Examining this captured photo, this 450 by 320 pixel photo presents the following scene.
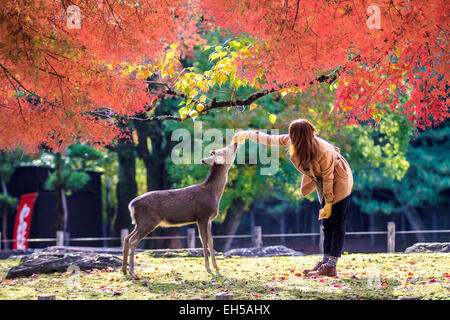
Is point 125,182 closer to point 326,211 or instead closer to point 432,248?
point 432,248

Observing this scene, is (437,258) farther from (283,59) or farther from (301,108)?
(301,108)

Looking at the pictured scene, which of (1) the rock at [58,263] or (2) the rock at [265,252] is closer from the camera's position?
(1) the rock at [58,263]

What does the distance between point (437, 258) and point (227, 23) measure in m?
5.16

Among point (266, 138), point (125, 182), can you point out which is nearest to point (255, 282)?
point (266, 138)

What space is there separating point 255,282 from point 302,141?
1.93m

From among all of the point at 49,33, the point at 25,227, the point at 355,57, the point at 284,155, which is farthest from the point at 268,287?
the point at 25,227

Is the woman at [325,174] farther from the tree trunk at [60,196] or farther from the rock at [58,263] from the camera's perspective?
the tree trunk at [60,196]

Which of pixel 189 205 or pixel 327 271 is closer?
pixel 327 271

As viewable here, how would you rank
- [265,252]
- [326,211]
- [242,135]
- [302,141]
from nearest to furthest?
[302,141], [326,211], [242,135], [265,252]

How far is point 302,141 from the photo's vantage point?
5574mm

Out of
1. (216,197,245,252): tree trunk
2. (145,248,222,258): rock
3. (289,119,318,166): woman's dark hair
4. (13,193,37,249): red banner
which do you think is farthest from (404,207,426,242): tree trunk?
(289,119,318,166): woman's dark hair

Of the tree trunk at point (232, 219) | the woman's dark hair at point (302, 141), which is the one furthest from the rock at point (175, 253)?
the tree trunk at point (232, 219)

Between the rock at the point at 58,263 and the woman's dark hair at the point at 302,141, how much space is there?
4.06 meters

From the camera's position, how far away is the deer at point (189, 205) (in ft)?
23.6
